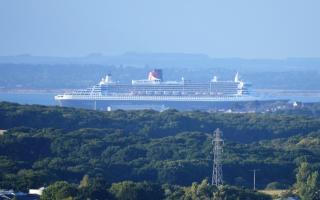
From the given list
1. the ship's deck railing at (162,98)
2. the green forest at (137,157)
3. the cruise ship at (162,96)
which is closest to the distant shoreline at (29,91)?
the cruise ship at (162,96)

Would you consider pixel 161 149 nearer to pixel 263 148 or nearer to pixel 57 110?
pixel 263 148

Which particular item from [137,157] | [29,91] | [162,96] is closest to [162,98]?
[162,96]

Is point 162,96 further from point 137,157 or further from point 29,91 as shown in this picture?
point 137,157

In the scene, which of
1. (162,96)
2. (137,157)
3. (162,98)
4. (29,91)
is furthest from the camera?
(29,91)

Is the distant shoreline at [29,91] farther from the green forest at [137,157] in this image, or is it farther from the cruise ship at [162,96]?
the green forest at [137,157]

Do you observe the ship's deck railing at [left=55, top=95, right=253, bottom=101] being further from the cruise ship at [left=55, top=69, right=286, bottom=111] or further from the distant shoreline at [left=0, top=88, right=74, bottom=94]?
the distant shoreline at [left=0, top=88, right=74, bottom=94]
